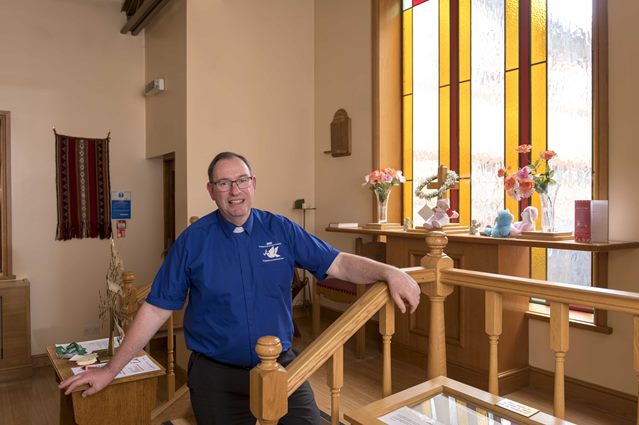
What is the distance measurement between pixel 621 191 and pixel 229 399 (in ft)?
8.69

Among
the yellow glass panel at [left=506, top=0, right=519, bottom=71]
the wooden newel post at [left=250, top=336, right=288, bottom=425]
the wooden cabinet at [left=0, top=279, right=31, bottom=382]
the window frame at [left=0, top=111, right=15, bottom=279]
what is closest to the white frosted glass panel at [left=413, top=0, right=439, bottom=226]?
the yellow glass panel at [left=506, top=0, right=519, bottom=71]

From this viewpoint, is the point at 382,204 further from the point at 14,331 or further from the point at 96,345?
the point at 14,331

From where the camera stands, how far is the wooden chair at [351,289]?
Answer: 14.8 ft

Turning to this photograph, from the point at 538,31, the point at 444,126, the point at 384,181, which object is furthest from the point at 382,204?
the point at 538,31

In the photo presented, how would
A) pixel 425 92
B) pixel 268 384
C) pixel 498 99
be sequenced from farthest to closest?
pixel 425 92 → pixel 498 99 → pixel 268 384

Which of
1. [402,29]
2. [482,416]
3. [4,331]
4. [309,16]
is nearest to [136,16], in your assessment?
[309,16]

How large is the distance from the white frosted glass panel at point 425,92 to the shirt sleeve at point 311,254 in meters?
2.71

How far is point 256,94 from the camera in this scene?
561cm

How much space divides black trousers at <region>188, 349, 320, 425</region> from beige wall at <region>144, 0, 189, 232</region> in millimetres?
3078

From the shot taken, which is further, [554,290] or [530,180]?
[530,180]

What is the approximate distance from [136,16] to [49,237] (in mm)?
2489

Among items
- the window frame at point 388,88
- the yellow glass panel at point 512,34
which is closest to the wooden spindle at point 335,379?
the yellow glass panel at point 512,34

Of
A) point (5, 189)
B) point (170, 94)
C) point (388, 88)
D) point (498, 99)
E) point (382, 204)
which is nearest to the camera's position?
point (498, 99)

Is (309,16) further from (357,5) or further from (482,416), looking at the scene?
(482,416)
